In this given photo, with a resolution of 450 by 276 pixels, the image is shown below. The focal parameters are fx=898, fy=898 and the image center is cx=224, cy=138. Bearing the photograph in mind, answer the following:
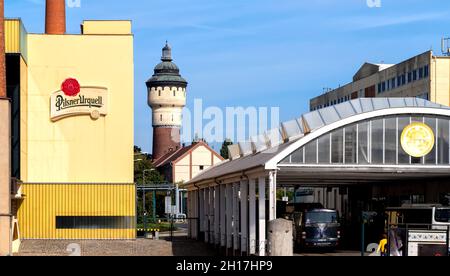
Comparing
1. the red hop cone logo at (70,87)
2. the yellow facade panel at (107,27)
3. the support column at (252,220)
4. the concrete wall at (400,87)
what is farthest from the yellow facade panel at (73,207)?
the concrete wall at (400,87)

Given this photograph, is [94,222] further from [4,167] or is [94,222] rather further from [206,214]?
[206,214]

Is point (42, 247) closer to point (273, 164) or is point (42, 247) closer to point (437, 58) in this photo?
point (273, 164)

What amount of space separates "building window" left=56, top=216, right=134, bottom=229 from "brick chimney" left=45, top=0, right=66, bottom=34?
1336 centimetres

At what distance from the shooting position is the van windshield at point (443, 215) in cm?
4003

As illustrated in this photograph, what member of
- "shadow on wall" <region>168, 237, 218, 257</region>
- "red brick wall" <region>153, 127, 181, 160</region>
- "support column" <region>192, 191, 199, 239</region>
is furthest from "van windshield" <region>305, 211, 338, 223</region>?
"red brick wall" <region>153, 127, 181, 160</region>

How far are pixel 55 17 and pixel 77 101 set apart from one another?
9043mm

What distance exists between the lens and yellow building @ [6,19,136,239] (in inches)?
1925

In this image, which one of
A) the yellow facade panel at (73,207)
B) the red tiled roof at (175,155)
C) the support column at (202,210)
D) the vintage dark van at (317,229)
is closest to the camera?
the vintage dark van at (317,229)

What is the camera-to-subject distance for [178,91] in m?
168

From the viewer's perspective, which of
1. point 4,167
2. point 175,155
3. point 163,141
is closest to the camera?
point 4,167

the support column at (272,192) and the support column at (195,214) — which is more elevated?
the support column at (272,192)

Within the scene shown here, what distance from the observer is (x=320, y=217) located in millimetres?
43531

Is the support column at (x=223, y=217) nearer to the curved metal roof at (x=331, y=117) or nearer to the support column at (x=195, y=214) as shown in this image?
the curved metal roof at (x=331, y=117)

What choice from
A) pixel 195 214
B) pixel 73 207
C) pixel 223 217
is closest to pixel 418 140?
pixel 223 217
